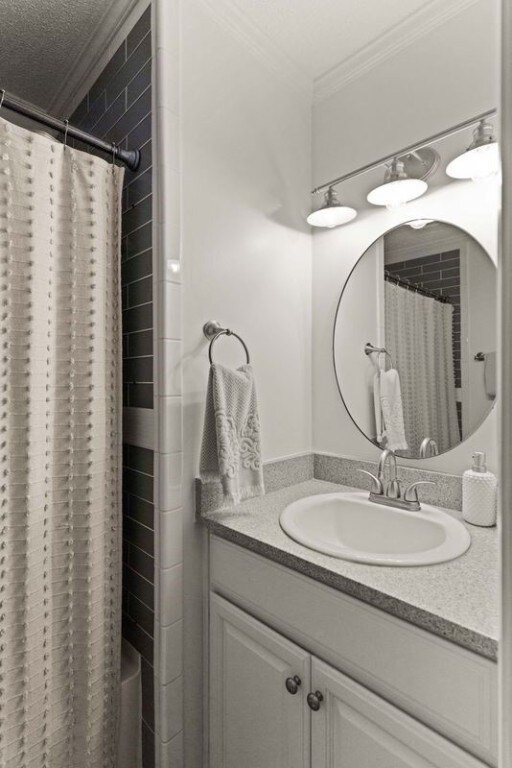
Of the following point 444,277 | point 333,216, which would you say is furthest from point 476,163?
point 333,216

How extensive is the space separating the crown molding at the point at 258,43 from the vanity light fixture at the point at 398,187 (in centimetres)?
56

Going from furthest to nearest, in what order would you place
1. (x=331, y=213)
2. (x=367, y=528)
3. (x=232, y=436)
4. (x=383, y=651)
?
(x=331, y=213) < (x=367, y=528) < (x=232, y=436) < (x=383, y=651)

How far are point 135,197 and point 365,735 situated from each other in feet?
4.91

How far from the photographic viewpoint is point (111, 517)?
1195 millimetres

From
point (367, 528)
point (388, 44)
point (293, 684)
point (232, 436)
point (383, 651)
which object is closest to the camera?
point (383, 651)

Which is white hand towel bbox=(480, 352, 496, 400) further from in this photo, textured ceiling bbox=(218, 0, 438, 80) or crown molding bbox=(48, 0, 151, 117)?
crown molding bbox=(48, 0, 151, 117)

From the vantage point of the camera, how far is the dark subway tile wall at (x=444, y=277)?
1.27m

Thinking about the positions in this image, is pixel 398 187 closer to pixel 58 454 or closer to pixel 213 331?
pixel 213 331

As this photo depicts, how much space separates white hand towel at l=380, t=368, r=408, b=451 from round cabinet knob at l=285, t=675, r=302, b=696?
740 millimetres

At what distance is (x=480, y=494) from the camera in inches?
44.0

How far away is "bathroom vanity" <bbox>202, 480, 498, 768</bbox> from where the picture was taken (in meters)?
0.73

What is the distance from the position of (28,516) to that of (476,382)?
4.27ft

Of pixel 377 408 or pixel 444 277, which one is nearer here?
pixel 444 277

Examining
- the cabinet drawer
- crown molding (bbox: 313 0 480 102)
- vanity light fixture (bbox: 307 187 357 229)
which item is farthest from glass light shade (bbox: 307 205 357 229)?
the cabinet drawer
